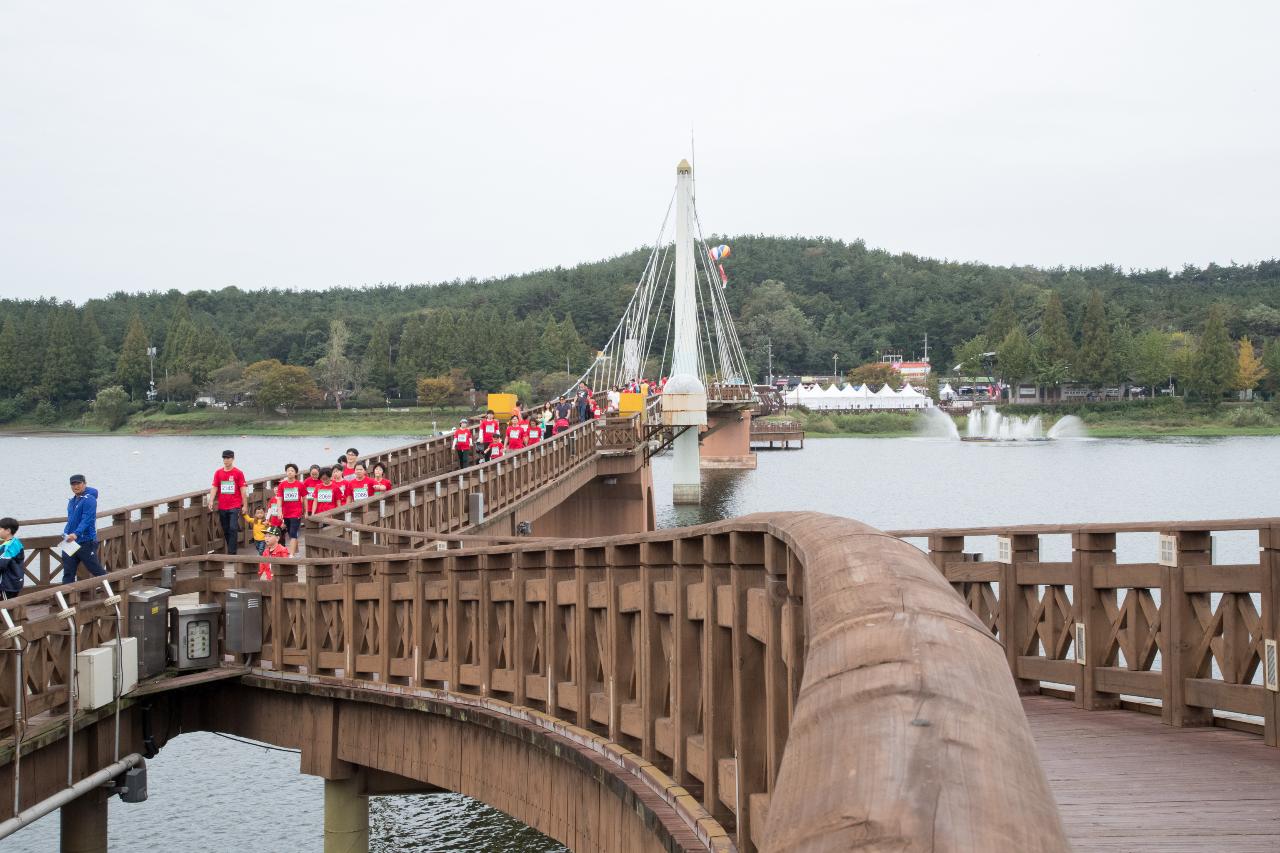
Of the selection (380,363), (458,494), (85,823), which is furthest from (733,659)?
(380,363)

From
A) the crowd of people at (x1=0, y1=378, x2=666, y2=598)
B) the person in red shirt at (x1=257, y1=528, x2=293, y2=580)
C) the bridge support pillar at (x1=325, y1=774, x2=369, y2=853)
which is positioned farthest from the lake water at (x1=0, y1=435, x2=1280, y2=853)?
the bridge support pillar at (x1=325, y1=774, x2=369, y2=853)

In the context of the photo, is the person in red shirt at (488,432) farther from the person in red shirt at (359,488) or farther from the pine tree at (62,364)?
the pine tree at (62,364)

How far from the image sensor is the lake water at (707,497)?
19859mm

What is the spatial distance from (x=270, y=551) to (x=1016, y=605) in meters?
10.2

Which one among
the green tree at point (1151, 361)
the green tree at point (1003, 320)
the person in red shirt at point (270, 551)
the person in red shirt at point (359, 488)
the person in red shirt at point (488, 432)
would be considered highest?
the green tree at point (1003, 320)

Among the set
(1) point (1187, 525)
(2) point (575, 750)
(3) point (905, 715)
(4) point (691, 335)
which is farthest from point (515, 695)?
(4) point (691, 335)

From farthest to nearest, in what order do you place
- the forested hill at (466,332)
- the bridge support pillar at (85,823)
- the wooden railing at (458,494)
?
1. the forested hill at (466,332)
2. the wooden railing at (458,494)
3. the bridge support pillar at (85,823)

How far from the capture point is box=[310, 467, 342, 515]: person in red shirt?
1986 cm

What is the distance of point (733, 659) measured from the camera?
16.5 ft

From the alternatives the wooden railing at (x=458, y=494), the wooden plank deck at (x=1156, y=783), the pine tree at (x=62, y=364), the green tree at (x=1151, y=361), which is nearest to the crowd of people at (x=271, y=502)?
the wooden railing at (x=458, y=494)

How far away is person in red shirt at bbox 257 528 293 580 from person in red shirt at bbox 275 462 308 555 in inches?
8.3

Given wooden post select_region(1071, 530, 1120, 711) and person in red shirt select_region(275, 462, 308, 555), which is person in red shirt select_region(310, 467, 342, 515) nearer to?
person in red shirt select_region(275, 462, 308, 555)

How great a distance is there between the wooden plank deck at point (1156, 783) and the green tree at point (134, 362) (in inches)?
6574

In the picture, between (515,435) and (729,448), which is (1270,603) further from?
(729,448)
